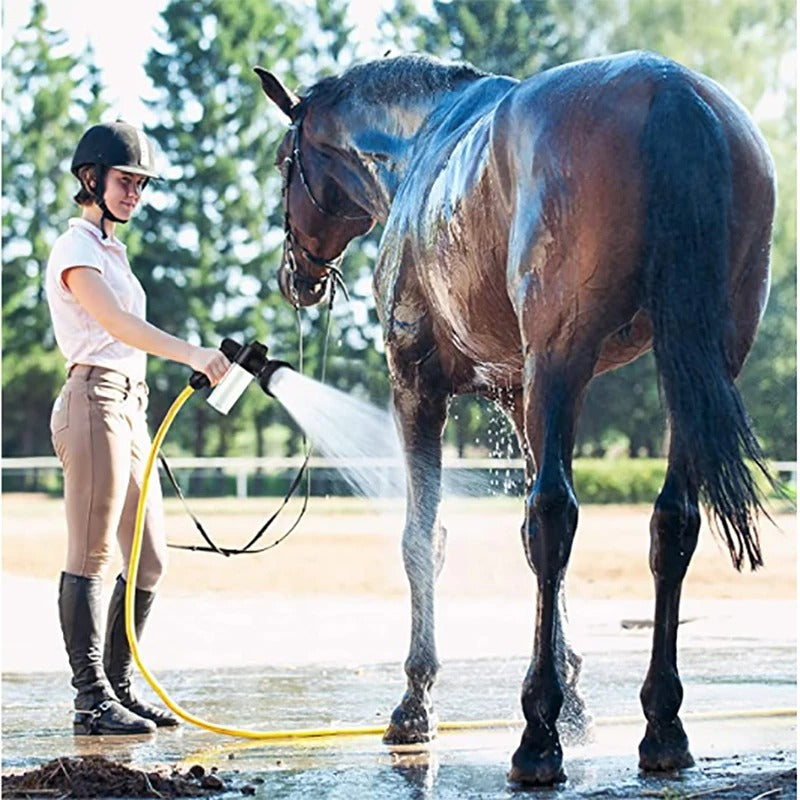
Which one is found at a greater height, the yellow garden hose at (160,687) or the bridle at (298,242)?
the bridle at (298,242)

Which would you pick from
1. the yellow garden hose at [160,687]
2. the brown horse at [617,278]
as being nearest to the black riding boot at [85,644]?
the yellow garden hose at [160,687]

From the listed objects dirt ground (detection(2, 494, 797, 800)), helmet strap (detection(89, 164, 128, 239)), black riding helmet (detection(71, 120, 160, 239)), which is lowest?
dirt ground (detection(2, 494, 797, 800))

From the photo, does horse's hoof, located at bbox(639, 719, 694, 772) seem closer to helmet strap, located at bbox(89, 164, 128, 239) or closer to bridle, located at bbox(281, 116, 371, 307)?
bridle, located at bbox(281, 116, 371, 307)

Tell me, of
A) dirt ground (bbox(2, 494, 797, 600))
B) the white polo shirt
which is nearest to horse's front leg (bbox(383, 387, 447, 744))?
the white polo shirt

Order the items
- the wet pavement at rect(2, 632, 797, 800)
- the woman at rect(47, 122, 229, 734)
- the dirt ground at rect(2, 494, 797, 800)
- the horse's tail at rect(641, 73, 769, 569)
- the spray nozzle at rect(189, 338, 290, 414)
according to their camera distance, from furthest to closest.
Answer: the dirt ground at rect(2, 494, 797, 800) < the woman at rect(47, 122, 229, 734) < the spray nozzle at rect(189, 338, 290, 414) < the wet pavement at rect(2, 632, 797, 800) < the horse's tail at rect(641, 73, 769, 569)

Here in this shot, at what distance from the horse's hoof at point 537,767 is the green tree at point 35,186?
103ft

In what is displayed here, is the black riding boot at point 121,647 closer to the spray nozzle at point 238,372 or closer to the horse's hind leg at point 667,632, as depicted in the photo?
the spray nozzle at point 238,372

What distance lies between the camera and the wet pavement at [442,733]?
4.15m

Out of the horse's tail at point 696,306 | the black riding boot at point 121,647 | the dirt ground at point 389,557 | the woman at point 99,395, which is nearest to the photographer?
the horse's tail at point 696,306

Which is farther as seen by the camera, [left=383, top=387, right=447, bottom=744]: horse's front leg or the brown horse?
[left=383, top=387, right=447, bottom=744]: horse's front leg

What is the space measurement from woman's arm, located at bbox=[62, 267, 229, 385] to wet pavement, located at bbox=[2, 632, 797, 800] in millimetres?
1185

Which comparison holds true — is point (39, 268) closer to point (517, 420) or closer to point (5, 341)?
point (5, 341)

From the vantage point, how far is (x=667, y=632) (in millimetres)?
4254

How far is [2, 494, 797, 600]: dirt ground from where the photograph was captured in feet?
43.8
